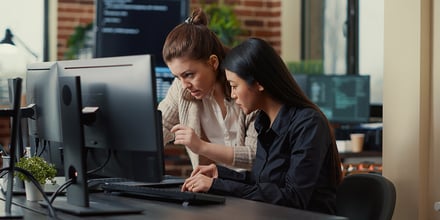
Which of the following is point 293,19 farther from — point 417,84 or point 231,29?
point 417,84

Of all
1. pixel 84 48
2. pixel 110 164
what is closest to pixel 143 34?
pixel 84 48

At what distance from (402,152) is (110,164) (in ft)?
3.88

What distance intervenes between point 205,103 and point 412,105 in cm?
83

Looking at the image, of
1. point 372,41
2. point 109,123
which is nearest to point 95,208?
point 109,123

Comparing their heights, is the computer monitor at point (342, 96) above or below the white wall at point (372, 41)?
below

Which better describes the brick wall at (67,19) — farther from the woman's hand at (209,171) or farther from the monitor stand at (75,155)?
the monitor stand at (75,155)

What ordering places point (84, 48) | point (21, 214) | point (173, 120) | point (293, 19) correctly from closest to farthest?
point (21, 214), point (173, 120), point (84, 48), point (293, 19)

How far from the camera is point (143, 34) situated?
20.4ft

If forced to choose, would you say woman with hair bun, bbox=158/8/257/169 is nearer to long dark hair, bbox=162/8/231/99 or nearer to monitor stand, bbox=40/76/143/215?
long dark hair, bbox=162/8/231/99

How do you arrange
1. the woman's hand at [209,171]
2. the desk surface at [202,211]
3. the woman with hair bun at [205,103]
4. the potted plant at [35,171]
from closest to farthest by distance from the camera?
the desk surface at [202,211] < the potted plant at [35,171] < the woman's hand at [209,171] < the woman with hair bun at [205,103]

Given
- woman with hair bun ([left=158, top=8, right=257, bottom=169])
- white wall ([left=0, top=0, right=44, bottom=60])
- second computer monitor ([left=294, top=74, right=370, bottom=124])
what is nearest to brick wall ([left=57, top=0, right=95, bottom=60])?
white wall ([left=0, top=0, right=44, bottom=60])

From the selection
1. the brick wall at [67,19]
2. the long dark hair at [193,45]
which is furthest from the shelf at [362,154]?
the brick wall at [67,19]

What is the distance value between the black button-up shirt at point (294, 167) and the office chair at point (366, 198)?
5 centimetres

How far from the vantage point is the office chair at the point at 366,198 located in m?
2.67
